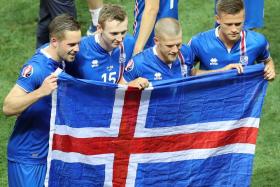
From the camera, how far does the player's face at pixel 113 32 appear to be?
5.74m

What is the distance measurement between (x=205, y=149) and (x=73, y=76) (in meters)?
1.08

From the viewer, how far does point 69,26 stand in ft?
17.9

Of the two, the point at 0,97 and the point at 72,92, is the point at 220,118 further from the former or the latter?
the point at 0,97

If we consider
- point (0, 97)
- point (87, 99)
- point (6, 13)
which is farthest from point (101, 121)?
point (6, 13)

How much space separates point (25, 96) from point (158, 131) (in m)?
1.00

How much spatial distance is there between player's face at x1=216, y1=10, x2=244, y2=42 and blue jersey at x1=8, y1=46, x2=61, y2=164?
1.25m

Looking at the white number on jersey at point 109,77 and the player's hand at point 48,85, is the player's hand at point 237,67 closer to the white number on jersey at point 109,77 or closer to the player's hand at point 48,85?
the white number on jersey at point 109,77

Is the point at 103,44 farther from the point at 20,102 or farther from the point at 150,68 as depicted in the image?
the point at 20,102

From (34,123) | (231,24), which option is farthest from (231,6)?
(34,123)

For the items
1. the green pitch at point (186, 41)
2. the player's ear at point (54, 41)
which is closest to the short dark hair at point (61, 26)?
the player's ear at point (54, 41)

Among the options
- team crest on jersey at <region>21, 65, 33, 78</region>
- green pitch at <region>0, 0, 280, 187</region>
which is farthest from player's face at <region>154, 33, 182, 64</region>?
green pitch at <region>0, 0, 280, 187</region>

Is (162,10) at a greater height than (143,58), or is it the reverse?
(162,10)

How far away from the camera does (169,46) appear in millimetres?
5613

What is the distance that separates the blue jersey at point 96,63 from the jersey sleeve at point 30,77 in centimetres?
49
